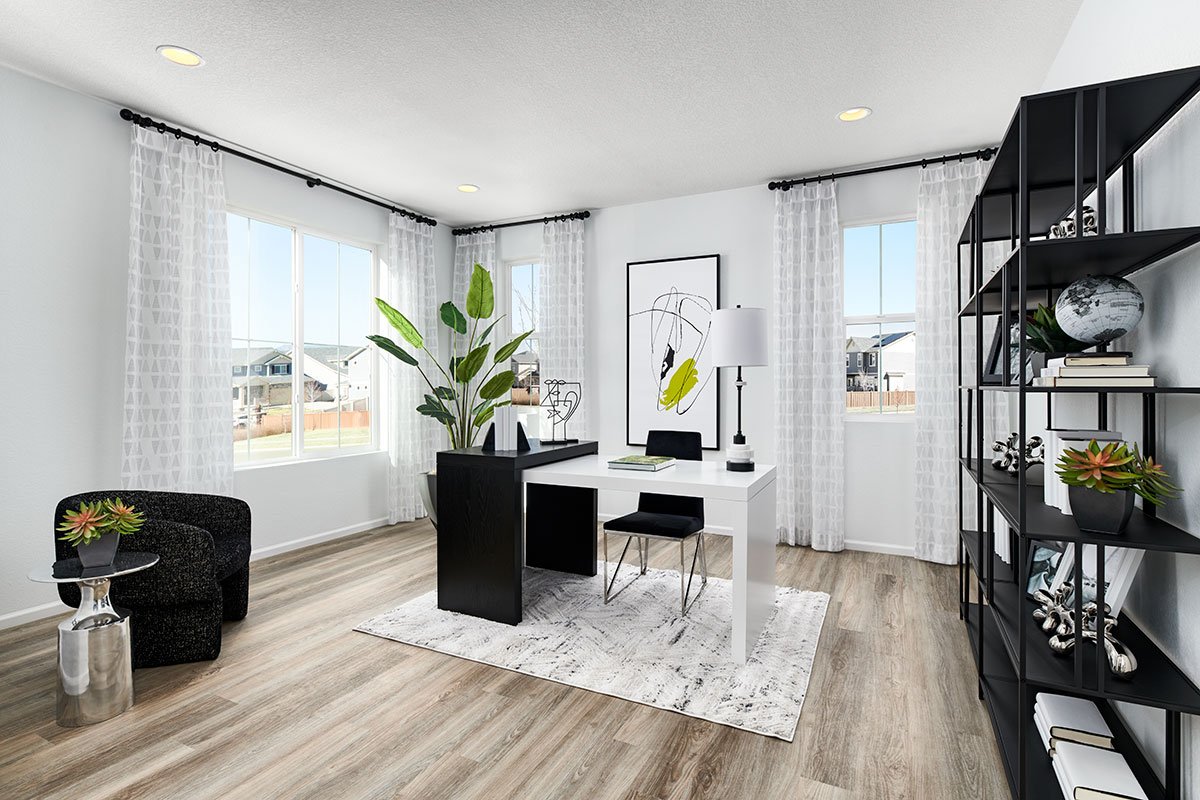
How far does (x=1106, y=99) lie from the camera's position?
4.97ft

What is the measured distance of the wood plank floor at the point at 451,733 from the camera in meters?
1.80

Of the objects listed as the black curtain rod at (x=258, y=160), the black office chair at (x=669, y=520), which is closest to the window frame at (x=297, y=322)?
the black curtain rod at (x=258, y=160)

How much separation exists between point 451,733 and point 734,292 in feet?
12.1

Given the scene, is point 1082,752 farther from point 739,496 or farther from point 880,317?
point 880,317

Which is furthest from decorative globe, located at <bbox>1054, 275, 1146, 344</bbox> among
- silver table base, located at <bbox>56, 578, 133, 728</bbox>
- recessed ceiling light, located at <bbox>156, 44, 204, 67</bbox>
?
recessed ceiling light, located at <bbox>156, 44, 204, 67</bbox>

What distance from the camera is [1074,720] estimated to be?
1690 mm

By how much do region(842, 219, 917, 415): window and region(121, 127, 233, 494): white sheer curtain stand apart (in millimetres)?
4248

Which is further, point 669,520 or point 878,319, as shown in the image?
point 878,319

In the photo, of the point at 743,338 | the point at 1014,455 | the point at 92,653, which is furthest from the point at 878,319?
the point at 92,653

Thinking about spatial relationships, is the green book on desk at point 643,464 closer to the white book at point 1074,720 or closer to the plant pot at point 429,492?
the white book at point 1074,720

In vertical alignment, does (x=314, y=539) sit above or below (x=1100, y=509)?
below

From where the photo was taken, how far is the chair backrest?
11.5ft

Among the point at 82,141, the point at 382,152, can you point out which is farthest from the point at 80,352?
the point at 382,152

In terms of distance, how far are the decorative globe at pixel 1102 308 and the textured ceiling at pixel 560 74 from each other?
1.51m
